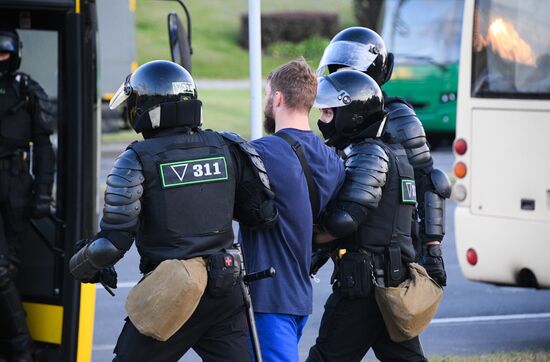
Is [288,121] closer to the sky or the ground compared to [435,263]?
closer to the sky

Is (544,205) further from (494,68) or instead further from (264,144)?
(264,144)

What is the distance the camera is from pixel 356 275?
5.29 m

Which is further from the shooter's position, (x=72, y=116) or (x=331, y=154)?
(x=72, y=116)

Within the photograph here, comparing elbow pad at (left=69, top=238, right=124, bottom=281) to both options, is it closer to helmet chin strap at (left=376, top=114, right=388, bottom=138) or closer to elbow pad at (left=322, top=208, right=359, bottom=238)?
elbow pad at (left=322, top=208, right=359, bottom=238)

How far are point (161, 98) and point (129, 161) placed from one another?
12.7 inches

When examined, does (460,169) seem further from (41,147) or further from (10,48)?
(10,48)

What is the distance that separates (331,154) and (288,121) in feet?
0.79

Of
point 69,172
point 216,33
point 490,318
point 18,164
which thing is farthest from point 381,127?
point 216,33

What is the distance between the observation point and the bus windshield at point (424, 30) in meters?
20.7

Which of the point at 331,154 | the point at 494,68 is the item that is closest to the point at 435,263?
the point at 331,154

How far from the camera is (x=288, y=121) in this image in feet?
16.8

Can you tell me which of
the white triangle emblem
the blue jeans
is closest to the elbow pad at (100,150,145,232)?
the white triangle emblem

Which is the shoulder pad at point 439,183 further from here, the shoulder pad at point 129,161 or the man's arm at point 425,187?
the shoulder pad at point 129,161

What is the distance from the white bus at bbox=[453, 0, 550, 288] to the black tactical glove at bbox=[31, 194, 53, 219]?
2917 mm
